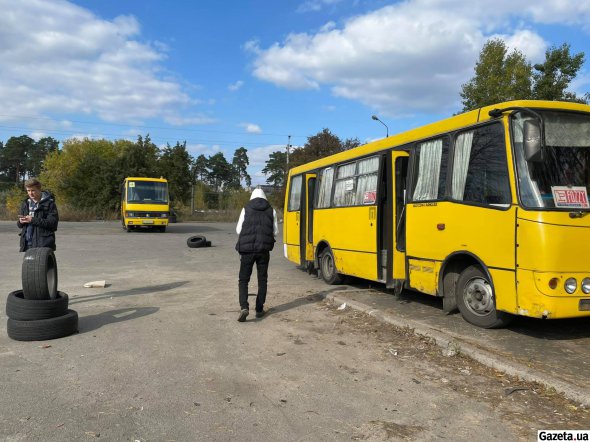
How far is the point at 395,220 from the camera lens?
8078mm

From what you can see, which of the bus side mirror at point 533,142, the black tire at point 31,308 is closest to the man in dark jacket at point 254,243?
the black tire at point 31,308

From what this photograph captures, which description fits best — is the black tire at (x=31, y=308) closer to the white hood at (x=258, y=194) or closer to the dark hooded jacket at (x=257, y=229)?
the dark hooded jacket at (x=257, y=229)

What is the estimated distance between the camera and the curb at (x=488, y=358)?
13.7 ft

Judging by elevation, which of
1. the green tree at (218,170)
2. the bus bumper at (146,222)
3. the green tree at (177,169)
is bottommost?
the bus bumper at (146,222)

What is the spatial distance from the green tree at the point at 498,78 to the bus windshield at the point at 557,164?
20656 millimetres

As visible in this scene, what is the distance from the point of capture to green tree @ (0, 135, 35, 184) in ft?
Answer: 348

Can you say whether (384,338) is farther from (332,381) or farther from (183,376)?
(183,376)

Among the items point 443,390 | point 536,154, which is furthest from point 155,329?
point 536,154

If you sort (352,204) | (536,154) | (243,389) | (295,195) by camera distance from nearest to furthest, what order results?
1. (243,389)
2. (536,154)
3. (352,204)
4. (295,195)

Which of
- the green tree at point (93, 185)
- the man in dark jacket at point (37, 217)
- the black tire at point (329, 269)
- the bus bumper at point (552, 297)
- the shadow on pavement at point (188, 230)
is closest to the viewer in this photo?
the bus bumper at point (552, 297)

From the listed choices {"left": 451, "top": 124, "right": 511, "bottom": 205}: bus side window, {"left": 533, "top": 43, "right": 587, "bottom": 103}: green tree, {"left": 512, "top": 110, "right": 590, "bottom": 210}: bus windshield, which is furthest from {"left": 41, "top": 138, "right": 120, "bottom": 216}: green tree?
{"left": 512, "top": 110, "right": 590, "bottom": 210}: bus windshield

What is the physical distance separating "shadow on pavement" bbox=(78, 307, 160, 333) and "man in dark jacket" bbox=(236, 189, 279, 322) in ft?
5.50

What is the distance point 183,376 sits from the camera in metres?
4.81

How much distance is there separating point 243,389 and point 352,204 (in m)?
5.55
